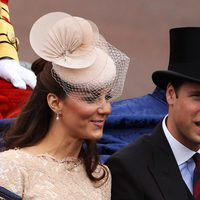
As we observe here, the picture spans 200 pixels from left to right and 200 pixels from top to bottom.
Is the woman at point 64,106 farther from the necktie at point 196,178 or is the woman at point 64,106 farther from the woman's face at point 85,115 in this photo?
the necktie at point 196,178

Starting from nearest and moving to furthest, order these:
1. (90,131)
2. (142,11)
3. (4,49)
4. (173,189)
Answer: (90,131) → (173,189) → (4,49) → (142,11)

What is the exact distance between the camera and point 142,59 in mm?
6027

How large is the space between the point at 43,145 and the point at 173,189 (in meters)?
0.40

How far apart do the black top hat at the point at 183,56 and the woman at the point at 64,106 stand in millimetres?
248

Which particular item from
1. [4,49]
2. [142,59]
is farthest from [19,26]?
[4,49]

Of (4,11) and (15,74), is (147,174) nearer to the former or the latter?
(15,74)

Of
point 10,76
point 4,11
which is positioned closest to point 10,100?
point 10,76

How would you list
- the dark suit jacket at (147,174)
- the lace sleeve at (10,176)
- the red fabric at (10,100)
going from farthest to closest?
the red fabric at (10,100) → the dark suit jacket at (147,174) → the lace sleeve at (10,176)

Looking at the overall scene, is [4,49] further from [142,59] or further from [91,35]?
[142,59]

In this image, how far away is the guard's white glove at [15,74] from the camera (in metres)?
3.54

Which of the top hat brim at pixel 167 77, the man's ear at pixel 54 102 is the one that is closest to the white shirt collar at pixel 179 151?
the top hat brim at pixel 167 77

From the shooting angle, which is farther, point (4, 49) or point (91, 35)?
point (4, 49)

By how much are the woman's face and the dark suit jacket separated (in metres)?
0.21

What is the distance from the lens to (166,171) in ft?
8.53
